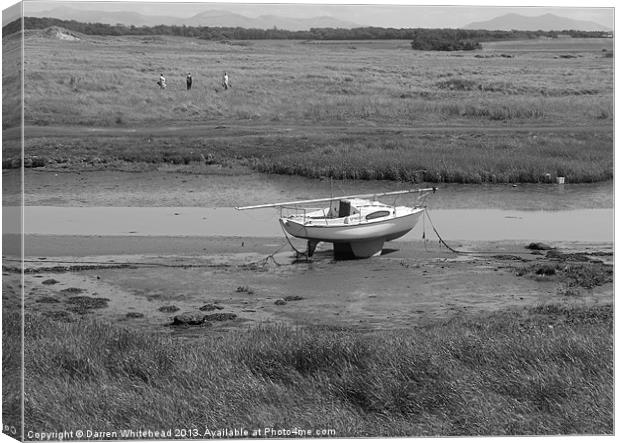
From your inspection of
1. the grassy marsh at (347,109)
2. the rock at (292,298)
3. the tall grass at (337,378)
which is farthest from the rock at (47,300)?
the rock at (292,298)

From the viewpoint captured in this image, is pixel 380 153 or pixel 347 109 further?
pixel 347 109

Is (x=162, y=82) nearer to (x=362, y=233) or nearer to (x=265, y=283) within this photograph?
(x=265, y=283)

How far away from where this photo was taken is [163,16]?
12.6 m

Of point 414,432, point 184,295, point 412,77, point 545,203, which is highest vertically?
point 412,77

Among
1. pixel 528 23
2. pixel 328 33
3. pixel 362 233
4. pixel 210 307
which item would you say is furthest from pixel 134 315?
pixel 528 23

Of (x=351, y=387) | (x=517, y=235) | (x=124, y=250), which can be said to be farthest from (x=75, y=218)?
(x=517, y=235)

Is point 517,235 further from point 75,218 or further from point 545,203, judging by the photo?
point 75,218

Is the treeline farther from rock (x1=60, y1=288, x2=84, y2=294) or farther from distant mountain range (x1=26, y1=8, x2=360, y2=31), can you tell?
rock (x1=60, y1=288, x2=84, y2=294)

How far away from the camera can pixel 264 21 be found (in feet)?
41.7

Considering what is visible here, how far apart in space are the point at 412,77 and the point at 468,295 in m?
2.07

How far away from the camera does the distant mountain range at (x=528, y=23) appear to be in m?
12.9

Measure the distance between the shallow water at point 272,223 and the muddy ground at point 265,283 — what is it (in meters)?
0.09

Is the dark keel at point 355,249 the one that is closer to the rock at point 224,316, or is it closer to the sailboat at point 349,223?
the sailboat at point 349,223

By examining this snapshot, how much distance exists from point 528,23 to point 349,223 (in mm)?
2356
